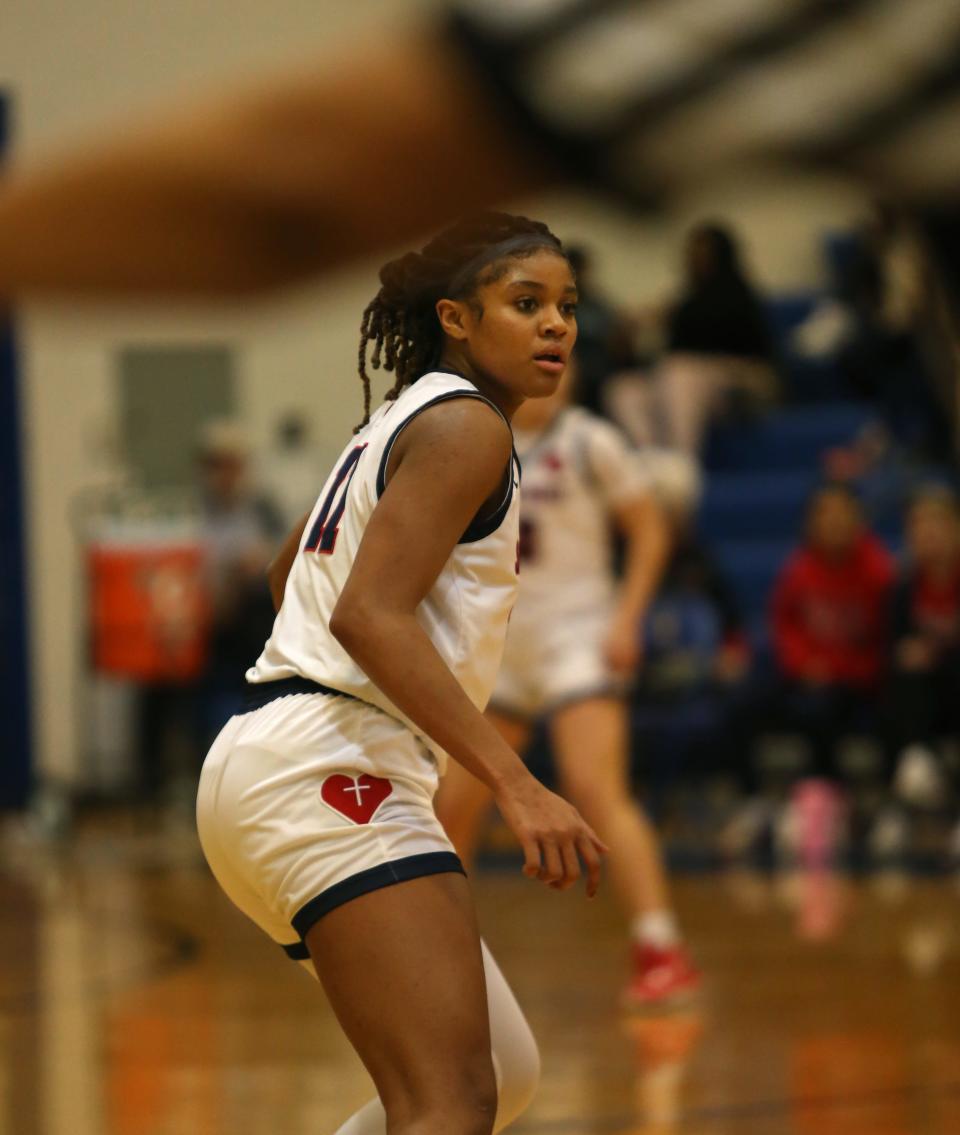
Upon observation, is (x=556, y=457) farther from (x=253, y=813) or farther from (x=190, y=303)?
(x=190, y=303)

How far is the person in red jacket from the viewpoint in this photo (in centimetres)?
760

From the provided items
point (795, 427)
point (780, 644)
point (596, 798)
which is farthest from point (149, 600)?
point (795, 427)

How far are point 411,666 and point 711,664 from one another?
6.09 m

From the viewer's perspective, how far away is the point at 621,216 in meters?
0.79

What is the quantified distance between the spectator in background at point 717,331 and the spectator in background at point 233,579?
497cm

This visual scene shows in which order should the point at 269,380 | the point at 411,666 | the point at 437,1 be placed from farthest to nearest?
the point at 411,666, the point at 269,380, the point at 437,1

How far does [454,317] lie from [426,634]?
42 centimetres

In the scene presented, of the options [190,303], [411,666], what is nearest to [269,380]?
[190,303]

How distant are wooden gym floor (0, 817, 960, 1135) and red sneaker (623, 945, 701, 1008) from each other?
7 cm

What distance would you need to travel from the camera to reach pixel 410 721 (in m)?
2.23

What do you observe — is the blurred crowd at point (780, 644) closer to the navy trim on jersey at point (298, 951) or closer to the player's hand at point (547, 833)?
the navy trim on jersey at point (298, 951)

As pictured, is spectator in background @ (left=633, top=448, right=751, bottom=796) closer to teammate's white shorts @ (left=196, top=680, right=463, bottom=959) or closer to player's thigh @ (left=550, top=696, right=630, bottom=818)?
player's thigh @ (left=550, top=696, right=630, bottom=818)

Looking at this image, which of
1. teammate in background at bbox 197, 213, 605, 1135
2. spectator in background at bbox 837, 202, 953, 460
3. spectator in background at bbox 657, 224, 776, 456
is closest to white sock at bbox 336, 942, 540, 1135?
teammate in background at bbox 197, 213, 605, 1135

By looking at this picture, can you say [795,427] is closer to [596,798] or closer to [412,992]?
[596,798]
